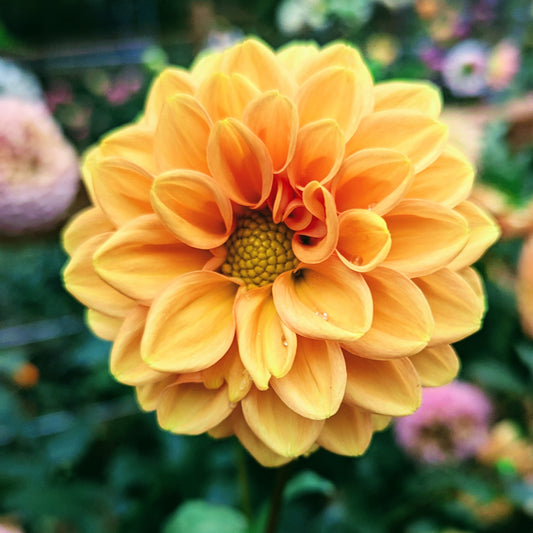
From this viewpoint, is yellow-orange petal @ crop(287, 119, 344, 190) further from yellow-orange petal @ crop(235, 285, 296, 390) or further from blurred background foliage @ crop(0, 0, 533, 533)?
blurred background foliage @ crop(0, 0, 533, 533)

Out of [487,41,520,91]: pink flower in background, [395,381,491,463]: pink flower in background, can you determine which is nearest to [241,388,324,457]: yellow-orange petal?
[395,381,491,463]: pink flower in background

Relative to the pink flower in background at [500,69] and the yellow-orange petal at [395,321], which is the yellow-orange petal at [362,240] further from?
the pink flower in background at [500,69]

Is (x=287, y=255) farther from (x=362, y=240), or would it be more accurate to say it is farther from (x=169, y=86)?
(x=169, y=86)

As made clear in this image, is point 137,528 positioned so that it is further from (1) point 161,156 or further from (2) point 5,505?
(1) point 161,156

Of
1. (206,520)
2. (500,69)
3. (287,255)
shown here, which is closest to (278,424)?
(287,255)

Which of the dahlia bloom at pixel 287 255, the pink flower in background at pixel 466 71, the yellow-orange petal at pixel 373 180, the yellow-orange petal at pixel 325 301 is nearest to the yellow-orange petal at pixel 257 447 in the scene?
the dahlia bloom at pixel 287 255
